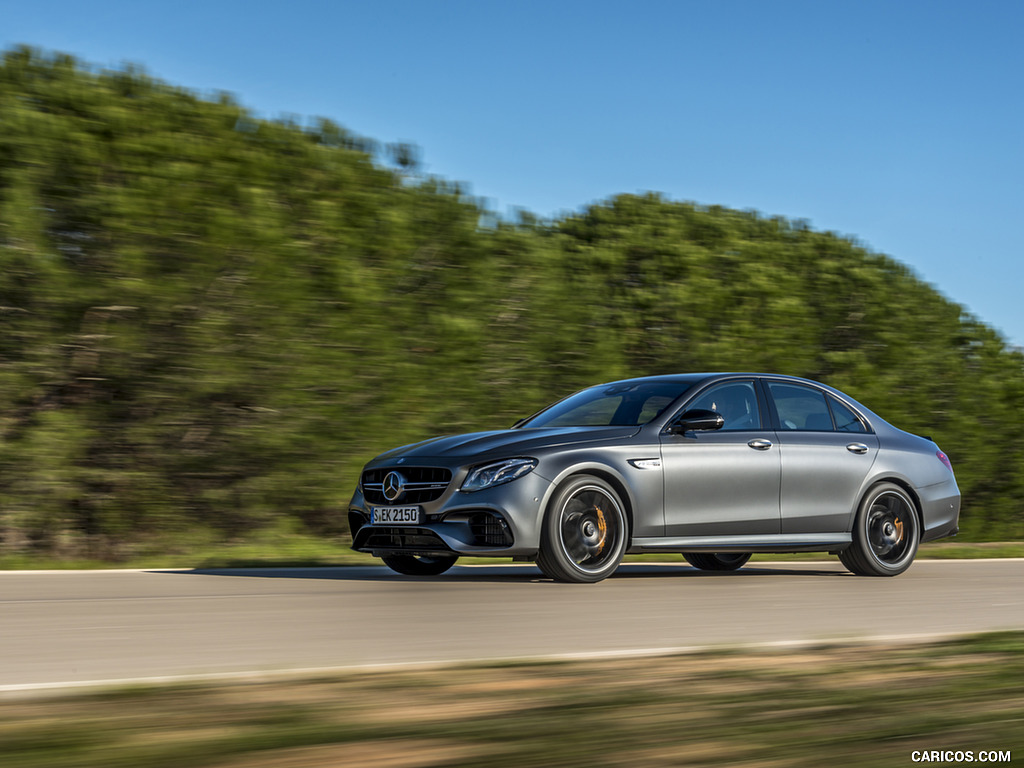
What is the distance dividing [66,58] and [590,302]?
6.68 m

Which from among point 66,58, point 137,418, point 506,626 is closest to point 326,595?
point 506,626

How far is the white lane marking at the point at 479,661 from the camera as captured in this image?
4809mm

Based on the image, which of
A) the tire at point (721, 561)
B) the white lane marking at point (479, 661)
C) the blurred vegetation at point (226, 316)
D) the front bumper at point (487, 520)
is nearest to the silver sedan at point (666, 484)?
the front bumper at point (487, 520)

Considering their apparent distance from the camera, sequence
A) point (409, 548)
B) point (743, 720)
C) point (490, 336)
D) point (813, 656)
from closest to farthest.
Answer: point (743, 720), point (813, 656), point (409, 548), point (490, 336)

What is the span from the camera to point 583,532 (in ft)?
30.2

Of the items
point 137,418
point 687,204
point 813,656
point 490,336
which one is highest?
point 687,204

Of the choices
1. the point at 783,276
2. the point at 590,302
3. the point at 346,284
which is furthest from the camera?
the point at 783,276

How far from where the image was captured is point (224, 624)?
21.8 ft

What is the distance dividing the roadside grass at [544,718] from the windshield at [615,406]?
4647mm

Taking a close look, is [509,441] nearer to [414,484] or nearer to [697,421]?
[414,484]

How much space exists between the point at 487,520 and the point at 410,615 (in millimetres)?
1867

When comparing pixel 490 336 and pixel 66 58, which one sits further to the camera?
pixel 490 336

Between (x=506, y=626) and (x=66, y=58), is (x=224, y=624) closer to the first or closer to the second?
(x=506, y=626)

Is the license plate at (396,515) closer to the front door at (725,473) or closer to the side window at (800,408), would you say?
the front door at (725,473)
